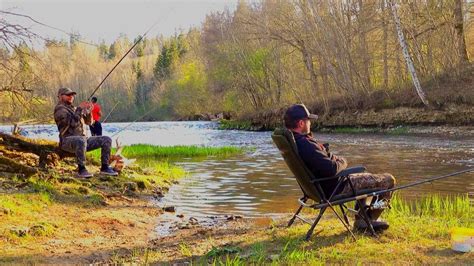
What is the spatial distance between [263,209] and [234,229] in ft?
5.66

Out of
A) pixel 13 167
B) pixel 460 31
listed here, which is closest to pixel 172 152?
pixel 13 167

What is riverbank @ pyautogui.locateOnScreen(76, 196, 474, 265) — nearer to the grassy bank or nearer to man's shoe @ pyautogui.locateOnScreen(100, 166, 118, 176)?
the grassy bank

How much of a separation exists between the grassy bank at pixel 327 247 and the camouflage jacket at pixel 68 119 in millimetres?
3551

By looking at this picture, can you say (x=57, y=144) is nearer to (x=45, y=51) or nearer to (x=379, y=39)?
(x=45, y=51)

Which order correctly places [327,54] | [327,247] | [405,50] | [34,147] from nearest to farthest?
[327,247], [34,147], [405,50], [327,54]

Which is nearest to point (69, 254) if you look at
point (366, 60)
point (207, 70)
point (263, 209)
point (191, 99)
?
point (263, 209)

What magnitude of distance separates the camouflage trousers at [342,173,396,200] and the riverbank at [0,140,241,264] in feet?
7.91

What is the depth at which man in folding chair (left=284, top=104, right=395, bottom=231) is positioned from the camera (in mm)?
5020

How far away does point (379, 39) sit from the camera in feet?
108

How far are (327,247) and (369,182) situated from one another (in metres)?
0.91

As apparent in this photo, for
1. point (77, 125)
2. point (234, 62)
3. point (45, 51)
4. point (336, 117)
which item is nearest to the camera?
point (45, 51)

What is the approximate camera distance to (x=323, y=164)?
5.01m

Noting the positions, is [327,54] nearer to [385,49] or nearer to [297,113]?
[385,49]

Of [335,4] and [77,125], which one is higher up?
[335,4]
